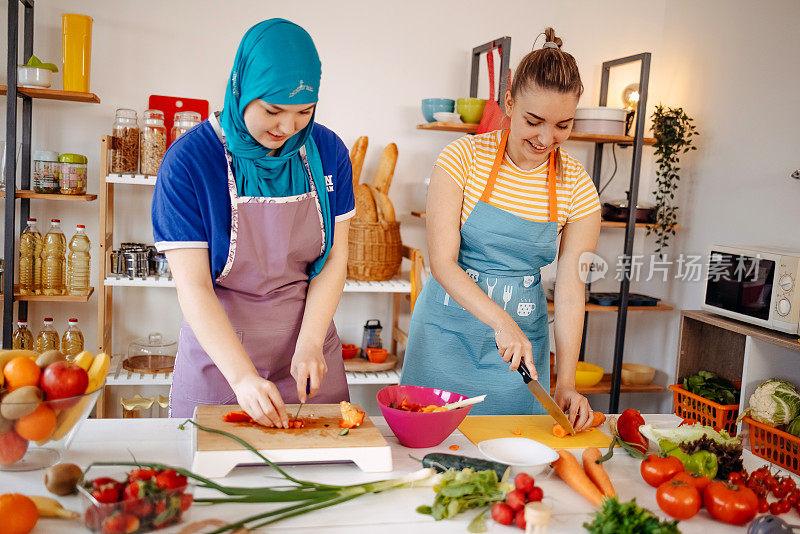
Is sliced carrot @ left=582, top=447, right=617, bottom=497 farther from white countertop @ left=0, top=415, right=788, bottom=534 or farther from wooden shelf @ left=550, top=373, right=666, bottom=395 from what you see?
wooden shelf @ left=550, top=373, right=666, bottom=395

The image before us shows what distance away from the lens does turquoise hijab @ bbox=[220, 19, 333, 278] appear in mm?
1378

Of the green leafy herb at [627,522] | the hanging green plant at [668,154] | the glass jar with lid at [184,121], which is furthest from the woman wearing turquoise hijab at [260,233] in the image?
the hanging green plant at [668,154]

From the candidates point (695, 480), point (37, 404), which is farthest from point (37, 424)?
point (695, 480)

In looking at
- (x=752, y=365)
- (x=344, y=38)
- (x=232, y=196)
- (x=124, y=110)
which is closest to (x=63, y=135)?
(x=124, y=110)

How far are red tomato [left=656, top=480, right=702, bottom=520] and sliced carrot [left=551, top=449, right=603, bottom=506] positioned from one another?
0.35ft

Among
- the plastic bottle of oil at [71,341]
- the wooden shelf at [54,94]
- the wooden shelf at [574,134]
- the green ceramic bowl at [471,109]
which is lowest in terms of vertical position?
the plastic bottle of oil at [71,341]

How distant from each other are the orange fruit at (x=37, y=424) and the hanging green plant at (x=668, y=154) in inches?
117

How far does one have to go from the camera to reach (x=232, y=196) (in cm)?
157

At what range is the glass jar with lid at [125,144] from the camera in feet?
9.78

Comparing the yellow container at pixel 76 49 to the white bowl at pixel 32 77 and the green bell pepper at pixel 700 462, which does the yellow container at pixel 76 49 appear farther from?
the green bell pepper at pixel 700 462

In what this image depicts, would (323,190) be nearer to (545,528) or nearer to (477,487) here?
(477,487)

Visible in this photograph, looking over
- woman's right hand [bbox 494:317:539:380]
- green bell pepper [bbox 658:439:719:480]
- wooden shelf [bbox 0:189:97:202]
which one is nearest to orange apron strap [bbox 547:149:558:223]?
woman's right hand [bbox 494:317:539:380]

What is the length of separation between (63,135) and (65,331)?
2.87 ft

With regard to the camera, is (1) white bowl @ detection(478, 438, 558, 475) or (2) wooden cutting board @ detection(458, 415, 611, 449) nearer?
(1) white bowl @ detection(478, 438, 558, 475)
